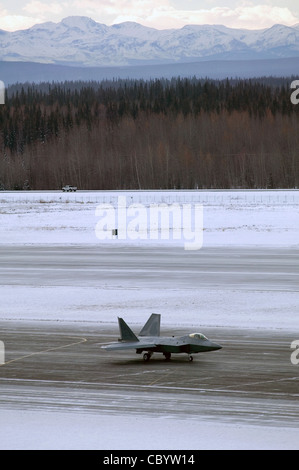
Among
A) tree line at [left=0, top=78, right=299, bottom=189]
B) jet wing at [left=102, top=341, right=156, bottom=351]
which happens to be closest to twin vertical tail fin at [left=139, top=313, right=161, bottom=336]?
jet wing at [left=102, top=341, right=156, bottom=351]

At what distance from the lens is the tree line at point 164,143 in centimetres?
15025

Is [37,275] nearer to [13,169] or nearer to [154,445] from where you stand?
[154,445]

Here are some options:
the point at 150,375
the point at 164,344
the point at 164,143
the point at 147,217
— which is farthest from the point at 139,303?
the point at 164,143

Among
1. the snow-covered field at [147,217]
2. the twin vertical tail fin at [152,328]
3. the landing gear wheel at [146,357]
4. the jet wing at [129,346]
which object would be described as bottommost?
the snow-covered field at [147,217]

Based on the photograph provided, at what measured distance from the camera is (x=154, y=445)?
1255cm

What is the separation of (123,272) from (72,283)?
4.20m

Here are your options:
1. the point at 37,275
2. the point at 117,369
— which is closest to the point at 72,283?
the point at 37,275

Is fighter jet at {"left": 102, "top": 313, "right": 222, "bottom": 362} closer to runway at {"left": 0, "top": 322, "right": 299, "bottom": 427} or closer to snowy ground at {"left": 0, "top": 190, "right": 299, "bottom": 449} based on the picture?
runway at {"left": 0, "top": 322, "right": 299, "bottom": 427}

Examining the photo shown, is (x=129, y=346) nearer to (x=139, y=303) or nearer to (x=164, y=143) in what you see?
(x=139, y=303)

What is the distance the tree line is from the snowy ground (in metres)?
75.1

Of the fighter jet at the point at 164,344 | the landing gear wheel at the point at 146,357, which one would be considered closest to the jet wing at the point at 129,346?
the fighter jet at the point at 164,344

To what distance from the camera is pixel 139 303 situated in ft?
90.0

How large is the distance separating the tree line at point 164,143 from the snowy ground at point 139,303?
75051mm

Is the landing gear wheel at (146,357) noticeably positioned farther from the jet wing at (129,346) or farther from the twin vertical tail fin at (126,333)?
the twin vertical tail fin at (126,333)
